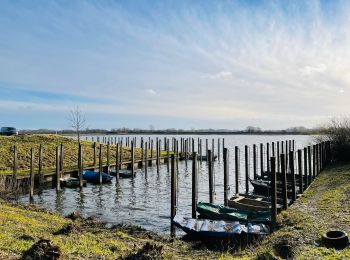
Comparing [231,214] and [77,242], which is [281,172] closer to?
[231,214]

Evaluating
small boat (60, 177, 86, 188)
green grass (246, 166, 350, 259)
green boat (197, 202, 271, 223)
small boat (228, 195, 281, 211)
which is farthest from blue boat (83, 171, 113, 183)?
green grass (246, 166, 350, 259)

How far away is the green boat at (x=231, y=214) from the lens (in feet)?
53.5

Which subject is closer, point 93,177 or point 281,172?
point 281,172

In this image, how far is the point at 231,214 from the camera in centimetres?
1741

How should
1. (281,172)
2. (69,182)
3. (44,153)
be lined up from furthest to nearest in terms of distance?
(44,153) < (69,182) < (281,172)

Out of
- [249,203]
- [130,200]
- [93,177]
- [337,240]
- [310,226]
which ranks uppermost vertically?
[337,240]

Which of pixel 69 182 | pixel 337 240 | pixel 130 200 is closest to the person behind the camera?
pixel 337 240

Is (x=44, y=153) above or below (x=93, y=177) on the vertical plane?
above

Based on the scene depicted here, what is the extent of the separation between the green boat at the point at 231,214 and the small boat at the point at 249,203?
1.47 m

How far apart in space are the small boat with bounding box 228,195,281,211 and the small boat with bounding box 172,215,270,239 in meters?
4.49

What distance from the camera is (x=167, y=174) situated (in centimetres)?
4056

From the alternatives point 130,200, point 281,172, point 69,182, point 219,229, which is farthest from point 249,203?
point 69,182

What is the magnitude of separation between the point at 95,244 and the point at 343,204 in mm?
10922

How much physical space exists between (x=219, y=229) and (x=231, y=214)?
3418 millimetres
